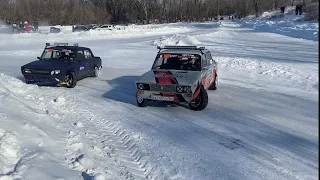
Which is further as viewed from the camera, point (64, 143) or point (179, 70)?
point (179, 70)

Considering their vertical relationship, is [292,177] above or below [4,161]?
below

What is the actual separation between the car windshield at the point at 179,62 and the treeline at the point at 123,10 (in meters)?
59.0

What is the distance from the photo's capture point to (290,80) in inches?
500

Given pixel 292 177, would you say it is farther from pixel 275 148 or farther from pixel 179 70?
pixel 179 70

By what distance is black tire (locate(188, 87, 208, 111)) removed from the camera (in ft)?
27.7

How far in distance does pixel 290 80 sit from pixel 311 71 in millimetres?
1715

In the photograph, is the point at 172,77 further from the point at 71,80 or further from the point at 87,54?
the point at 87,54

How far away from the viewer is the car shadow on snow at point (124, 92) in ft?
30.8

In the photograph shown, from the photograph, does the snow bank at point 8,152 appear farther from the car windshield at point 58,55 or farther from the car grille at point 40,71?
the car windshield at point 58,55

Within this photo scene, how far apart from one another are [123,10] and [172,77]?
83.0 metres

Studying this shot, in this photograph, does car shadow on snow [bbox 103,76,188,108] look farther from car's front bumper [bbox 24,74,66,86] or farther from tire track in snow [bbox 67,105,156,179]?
tire track in snow [bbox 67,105,156,179]

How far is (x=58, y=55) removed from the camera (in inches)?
486

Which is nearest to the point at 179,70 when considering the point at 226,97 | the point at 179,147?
the point at 226,97

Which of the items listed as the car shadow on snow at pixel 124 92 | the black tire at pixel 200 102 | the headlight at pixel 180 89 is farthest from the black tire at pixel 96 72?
the headlight at pixel 180 89
